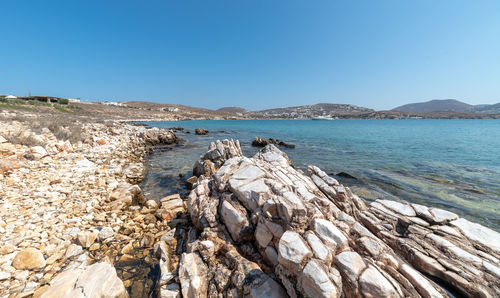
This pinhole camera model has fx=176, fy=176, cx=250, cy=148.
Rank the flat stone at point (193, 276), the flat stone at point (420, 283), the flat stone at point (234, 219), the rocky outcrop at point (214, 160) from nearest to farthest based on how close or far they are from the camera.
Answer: the flat stone at point (420, 283)
the flat stone at point (193, 276)
the flat stone at point (234, 219)
the rocky outcrop at point (214, 160)

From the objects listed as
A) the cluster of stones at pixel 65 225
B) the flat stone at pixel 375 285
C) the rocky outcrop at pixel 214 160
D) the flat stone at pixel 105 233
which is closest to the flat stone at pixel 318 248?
the flat stone at pixel 375 285

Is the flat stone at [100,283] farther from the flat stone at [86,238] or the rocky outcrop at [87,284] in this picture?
the flat stone at [86,238]

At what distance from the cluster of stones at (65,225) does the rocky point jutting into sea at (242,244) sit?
0.10ft

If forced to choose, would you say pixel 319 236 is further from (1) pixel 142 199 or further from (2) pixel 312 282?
(1) pixel 142 199

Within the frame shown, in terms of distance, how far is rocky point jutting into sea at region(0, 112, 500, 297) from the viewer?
11.0ft

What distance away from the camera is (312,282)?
3.07m

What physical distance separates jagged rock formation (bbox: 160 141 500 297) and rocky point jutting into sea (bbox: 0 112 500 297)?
22 mm

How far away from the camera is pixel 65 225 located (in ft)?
17.9

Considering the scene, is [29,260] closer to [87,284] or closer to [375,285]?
[87,284]

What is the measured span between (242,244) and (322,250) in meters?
2.13

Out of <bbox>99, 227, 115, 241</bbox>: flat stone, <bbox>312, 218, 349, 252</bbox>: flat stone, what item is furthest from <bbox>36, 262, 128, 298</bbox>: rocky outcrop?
<bbox>312, 218, 349, 252</bbox>: flat stone

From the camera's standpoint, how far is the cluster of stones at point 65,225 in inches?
151

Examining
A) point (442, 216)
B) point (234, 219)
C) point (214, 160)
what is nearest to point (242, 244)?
point (234, 219)

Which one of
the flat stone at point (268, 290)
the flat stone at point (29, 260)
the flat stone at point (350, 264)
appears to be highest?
the flat stone at point (350, 264)
